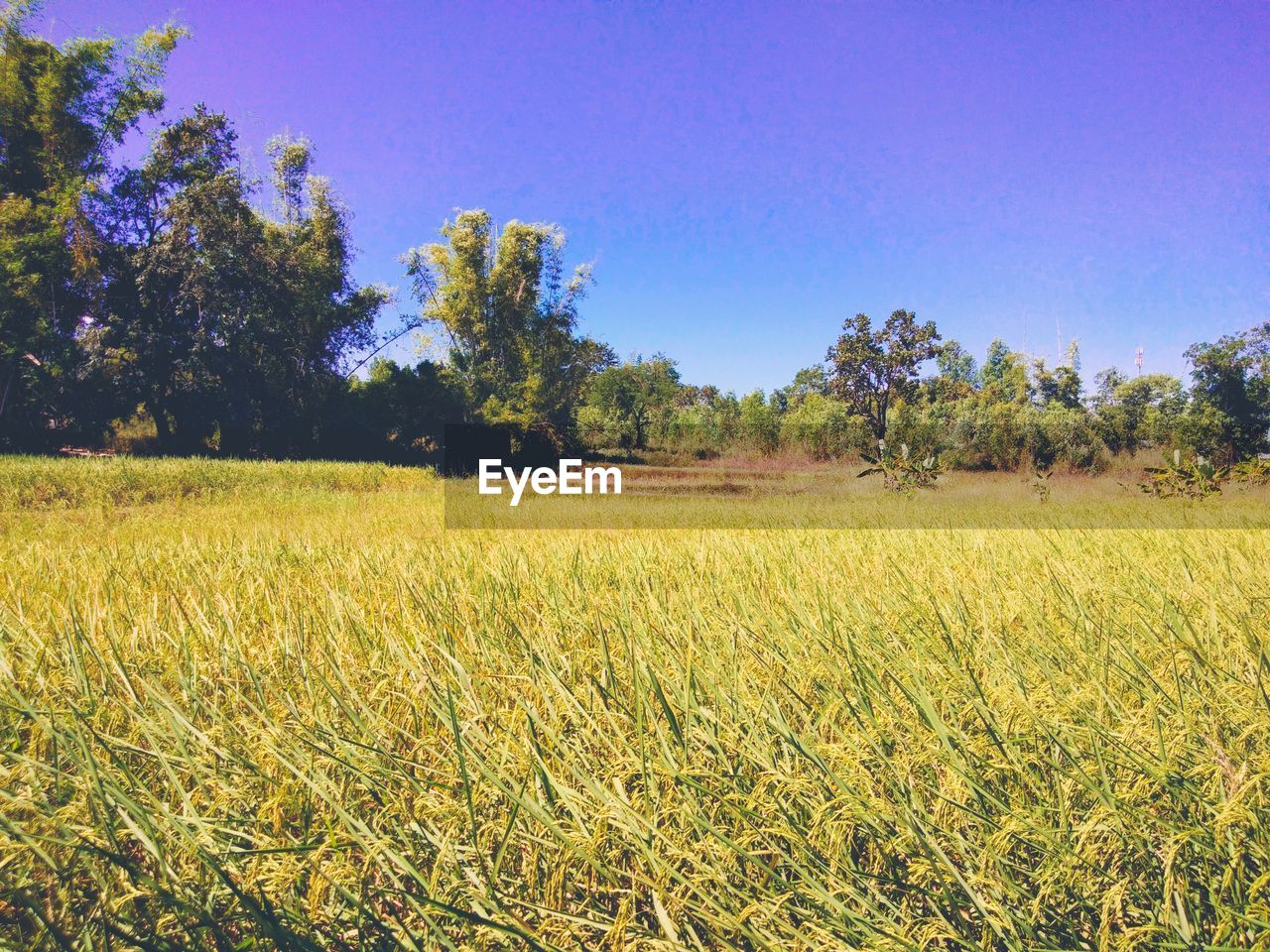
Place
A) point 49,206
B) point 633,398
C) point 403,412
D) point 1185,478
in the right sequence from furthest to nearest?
point 403,412 → point 633,398 → point 49,206 → point 1185,478

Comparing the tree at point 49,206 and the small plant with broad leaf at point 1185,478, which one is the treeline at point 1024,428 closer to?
the small plant with broad leaf at point 1185,478

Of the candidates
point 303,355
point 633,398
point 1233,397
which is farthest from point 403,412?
point 1233,397

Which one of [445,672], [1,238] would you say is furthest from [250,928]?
[1,238]

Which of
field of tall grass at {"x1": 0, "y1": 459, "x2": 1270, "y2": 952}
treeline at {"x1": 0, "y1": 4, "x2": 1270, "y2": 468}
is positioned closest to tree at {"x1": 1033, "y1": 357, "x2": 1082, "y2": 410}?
treeline at {"x1": 0, "y1": 4, "x2": 1270, "y2": 468}

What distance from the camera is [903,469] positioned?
7.11 metres

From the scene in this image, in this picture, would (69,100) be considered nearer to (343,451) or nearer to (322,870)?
(343,451)

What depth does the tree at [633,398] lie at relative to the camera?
10695 millimetres

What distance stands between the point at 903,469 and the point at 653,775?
7080mm

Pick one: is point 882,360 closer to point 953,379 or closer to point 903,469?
point 903,469

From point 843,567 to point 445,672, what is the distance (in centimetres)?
169

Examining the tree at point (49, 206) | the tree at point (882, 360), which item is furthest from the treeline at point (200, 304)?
the tree at point (882, 360)

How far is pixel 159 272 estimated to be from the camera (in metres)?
17.5

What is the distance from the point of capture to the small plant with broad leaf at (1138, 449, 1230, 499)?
266 inches

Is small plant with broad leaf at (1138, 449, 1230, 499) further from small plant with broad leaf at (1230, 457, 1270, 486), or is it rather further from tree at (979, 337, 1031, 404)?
tree at (979, 337, 1031, 404)
